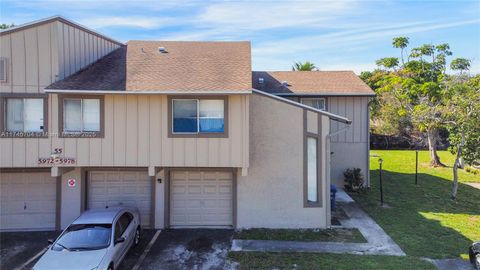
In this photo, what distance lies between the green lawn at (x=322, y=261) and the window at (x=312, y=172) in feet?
8.90

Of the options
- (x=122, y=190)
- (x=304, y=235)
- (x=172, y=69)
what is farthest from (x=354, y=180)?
(x=122, y=190)

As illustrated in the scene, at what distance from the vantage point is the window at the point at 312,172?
1276 cm

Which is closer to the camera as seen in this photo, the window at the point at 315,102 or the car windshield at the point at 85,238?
the car windshield at the point at 85,238

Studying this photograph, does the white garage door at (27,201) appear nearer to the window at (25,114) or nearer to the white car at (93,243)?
the window at (25,114)

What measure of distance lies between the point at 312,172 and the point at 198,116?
4.60 m

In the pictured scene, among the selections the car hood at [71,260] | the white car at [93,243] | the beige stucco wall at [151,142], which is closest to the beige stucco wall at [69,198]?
the beige stucco wall at [151,142]

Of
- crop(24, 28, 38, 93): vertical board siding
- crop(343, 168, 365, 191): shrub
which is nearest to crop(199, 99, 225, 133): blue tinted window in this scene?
crop(24, 28, 38, 93): vertical board siding

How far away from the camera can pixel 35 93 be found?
37.4 ft

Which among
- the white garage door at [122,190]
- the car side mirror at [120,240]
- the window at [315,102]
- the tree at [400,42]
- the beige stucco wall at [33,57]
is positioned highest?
the tree at [400,42]

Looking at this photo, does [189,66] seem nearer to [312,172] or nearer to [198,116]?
[198,116]

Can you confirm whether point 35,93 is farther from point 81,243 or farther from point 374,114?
point 374,114

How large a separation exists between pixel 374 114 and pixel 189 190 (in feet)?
92.5

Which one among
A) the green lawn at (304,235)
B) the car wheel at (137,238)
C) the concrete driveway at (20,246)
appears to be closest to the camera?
the concrete driveway at (20,246)

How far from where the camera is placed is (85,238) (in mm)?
9258
